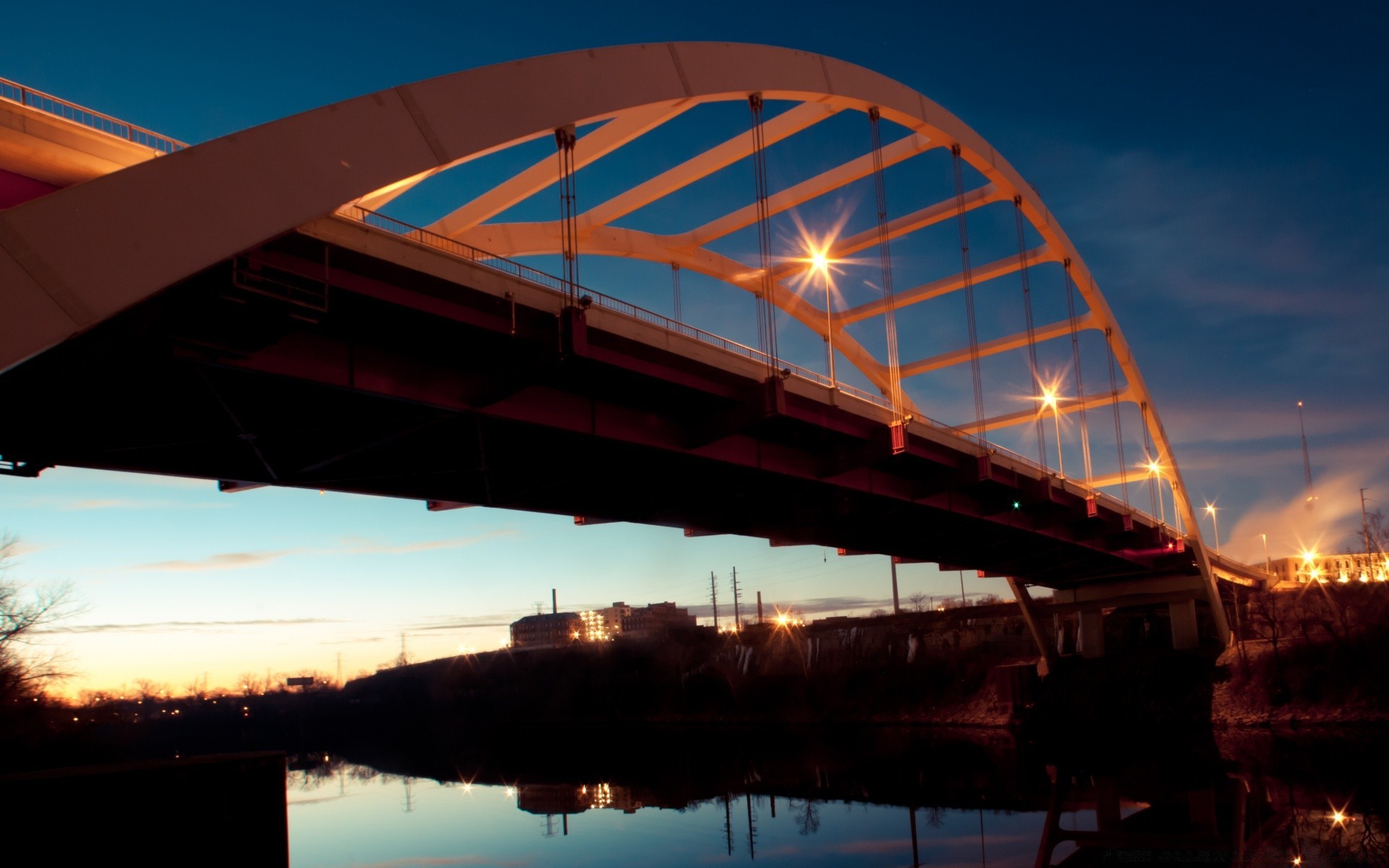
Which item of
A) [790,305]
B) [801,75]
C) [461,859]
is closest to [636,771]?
[461,859]

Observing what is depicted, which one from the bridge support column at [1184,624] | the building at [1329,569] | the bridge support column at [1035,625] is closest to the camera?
the bridge support column at [1035,625]

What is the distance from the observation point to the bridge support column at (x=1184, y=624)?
185 feet

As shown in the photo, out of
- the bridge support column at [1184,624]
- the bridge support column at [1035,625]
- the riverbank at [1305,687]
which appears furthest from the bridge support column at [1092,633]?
the riverbank at [1305,687]

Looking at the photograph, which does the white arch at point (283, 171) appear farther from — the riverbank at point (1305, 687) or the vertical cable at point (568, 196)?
the riverbank at point (1305, 687)

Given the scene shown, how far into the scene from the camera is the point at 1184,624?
187ft

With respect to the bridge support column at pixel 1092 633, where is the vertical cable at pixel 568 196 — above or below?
above

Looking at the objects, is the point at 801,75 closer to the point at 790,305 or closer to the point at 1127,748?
the point at 790,305

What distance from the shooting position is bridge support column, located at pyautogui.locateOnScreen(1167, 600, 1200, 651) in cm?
5647

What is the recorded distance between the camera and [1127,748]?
4412 centimetres

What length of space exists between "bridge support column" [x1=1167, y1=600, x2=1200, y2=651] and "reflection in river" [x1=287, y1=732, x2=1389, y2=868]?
1319cm

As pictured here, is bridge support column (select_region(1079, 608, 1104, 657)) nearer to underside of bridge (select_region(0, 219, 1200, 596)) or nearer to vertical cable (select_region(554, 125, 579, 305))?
underside of bridge (select_region(0, 219, 1200, 596))

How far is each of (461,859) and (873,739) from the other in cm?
3167

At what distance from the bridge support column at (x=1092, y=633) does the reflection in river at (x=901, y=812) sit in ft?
34.3

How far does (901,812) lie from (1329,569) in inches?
3958
